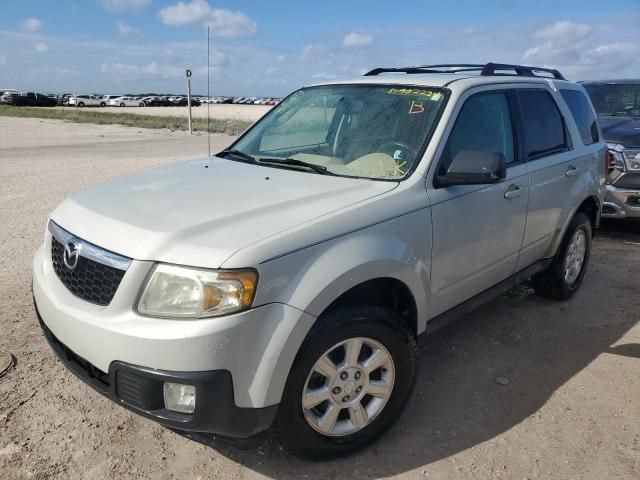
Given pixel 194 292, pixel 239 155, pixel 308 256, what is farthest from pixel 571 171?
pixel 194 292

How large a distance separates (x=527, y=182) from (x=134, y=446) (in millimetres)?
2922

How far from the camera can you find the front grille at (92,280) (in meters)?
2.34

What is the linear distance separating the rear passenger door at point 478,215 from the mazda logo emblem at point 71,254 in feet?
5.80

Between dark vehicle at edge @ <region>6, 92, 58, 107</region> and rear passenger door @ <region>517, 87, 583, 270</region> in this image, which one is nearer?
rear passenger door @ <region>517, 87, 583, 270</region>

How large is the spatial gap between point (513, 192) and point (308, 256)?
→ 1.86 meters

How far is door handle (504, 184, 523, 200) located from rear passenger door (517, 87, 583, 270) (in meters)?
0.19

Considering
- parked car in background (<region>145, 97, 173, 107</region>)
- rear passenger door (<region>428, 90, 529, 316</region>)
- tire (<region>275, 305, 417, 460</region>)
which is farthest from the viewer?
parked car in background (<region>145, 97, 173, 107</region>)

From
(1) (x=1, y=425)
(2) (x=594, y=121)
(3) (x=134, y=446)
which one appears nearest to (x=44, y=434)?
(1) (x=1, y=425)

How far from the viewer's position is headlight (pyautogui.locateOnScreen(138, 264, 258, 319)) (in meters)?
2.19

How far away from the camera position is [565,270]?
4773mm

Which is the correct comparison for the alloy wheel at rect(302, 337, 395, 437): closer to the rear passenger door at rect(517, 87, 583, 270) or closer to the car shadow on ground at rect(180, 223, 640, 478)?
the car shadow on ground at rect(180, 223, 640, 478)

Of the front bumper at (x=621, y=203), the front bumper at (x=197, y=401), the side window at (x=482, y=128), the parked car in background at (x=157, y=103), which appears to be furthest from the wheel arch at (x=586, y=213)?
the parked car in background at (x=157, y=103)

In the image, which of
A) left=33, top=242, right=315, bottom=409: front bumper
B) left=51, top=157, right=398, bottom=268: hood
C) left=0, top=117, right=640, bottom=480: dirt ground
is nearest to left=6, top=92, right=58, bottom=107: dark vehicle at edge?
left=0, top=117, right=640, bottom=480: dirt ground

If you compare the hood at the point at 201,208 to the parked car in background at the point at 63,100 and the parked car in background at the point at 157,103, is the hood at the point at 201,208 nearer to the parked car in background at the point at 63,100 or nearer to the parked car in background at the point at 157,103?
the parked car in background at the point at 63,100
